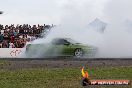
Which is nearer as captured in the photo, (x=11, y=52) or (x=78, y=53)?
(x=78, y=53)

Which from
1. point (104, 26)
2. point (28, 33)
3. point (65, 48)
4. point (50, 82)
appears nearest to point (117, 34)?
point (104, 26)

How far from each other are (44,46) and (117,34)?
629 cm

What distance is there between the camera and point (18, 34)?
1257 inches

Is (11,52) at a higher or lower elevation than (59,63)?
higher

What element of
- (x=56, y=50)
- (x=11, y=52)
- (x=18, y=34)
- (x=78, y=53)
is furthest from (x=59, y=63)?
(x=18, y=34)

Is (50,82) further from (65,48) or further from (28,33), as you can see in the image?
(28,33)

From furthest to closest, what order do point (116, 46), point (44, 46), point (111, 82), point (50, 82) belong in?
point (116, 46) → point (44, 46) → point (50, 82) → point (111, 82)

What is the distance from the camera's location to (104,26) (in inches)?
1180

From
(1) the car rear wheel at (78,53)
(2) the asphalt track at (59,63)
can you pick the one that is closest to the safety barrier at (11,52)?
(1) the car rear wheel at (78,53)

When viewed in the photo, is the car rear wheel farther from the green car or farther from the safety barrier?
the safety barrier

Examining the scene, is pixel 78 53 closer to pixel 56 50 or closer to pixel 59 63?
pixel 56 50

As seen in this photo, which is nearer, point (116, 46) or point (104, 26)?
point (116, 46)

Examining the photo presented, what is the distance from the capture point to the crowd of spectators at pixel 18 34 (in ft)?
94.4

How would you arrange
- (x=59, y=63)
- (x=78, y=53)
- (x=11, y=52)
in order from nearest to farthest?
1. (x=59, y=63)
2. (x=78, y=53)
3. (x=11, y=52)
